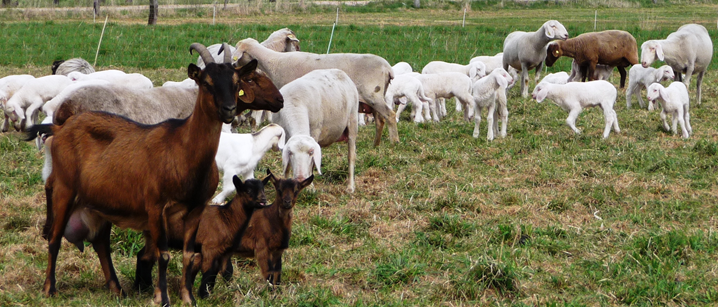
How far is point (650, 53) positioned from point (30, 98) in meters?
11.1

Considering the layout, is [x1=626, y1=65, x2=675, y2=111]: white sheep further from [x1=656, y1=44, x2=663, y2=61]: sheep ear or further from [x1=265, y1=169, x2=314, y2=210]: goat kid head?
[x1=265, y1=169, x2=314, y2=210]: goat kid head

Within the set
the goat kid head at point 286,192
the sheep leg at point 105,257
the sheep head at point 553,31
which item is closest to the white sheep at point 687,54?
the sheep head at point 553,31

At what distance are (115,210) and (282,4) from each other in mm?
34236

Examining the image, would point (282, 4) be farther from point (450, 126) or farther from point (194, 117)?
point (194, 117)

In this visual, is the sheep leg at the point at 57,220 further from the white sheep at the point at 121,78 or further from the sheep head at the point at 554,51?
the sheep head at the point at 554,51

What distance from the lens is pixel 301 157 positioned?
6883mm

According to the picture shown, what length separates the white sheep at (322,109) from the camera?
7883mm

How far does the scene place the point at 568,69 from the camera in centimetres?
2047

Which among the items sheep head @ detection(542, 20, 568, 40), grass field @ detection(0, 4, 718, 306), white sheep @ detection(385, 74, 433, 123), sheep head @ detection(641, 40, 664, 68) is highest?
sheep head @ detection(542, 20, 568, 40)

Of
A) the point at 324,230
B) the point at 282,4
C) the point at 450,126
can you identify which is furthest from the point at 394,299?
the point at 282,4

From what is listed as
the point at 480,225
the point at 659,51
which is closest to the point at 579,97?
the point at 659,51

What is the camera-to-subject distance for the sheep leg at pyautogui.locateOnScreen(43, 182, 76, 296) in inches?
185

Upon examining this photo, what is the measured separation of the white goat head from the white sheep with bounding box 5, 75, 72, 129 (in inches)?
206

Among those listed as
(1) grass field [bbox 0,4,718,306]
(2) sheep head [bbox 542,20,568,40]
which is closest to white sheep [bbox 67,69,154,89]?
(1) grass field [bbox 0,4,718,306]
